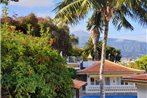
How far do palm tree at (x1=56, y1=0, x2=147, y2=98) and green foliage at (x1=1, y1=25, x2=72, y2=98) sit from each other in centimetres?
1702

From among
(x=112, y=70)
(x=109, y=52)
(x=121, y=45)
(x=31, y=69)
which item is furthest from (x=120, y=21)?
(x=121, y=45)

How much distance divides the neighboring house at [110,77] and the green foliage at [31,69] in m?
32.2

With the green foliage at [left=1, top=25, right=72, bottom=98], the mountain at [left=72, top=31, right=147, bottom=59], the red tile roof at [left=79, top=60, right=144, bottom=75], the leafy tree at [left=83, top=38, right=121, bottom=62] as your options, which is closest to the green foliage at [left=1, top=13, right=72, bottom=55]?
the red tile roof at [left=79, top=60, right=144, bottom=75]

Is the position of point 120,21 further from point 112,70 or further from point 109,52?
point 109,52

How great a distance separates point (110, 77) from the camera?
133 feet

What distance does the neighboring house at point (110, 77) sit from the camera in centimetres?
3862

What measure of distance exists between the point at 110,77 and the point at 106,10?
16.3 m

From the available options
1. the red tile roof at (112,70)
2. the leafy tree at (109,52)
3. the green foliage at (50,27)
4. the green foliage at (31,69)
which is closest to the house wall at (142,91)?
the green foliage at (31,69)

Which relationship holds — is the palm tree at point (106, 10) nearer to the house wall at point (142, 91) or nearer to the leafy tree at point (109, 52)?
the house wall at point (142, 91)

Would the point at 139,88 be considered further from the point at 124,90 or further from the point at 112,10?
the point at 124,90

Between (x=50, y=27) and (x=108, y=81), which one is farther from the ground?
(x=50, y=27)

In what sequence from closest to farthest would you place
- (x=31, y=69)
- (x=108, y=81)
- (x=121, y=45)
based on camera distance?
1. (x=31, y=69)
2. (x=108, y=81)
3. (x=121, y=45)

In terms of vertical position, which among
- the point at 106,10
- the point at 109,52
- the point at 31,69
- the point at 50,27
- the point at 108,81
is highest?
the point at 106,10

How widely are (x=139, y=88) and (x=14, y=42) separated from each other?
342 inches
